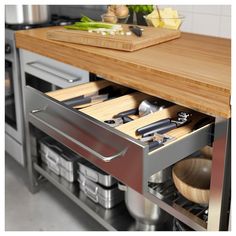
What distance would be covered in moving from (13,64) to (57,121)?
78 centimetres

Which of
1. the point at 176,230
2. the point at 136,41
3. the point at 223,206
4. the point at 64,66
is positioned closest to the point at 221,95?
the point at 223,206

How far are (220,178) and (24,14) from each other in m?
1.26

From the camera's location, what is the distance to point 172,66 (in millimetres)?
1055

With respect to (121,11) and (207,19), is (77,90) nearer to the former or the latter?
(121,11)

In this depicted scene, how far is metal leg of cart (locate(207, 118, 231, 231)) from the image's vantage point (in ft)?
3.05

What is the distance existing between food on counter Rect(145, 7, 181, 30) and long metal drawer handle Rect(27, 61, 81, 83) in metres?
0.40

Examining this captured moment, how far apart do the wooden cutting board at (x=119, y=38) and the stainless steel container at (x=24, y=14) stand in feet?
1.36

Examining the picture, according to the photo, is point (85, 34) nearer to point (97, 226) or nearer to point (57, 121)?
point (57, 121)

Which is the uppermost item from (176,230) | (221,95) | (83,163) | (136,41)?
(136,41)

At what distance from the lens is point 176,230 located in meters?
1.26

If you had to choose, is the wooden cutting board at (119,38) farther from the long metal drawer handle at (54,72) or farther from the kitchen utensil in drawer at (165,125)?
the kitchen utensil in drawer at (165,125)

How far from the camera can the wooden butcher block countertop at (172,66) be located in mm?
918

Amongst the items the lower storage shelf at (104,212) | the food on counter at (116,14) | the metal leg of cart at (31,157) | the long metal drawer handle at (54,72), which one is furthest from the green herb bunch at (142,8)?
A: the lower storage shelf at (104,212)

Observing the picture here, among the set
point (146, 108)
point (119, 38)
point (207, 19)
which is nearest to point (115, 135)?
point (146, 108)
